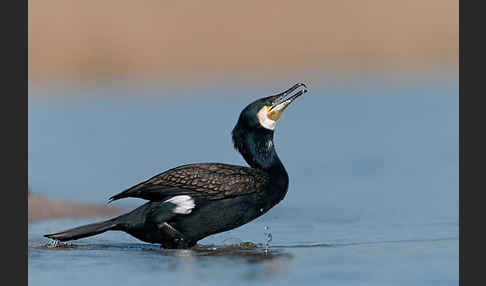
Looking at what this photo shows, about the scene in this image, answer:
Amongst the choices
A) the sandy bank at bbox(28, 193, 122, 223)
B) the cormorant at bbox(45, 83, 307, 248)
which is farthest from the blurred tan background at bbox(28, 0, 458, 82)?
the cormorant at bbox(45, 83, 307, 248)

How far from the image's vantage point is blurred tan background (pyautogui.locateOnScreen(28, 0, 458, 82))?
22.6m

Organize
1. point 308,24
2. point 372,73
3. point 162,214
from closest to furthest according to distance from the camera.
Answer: point 162,214 → point 372,73 → point 308,24

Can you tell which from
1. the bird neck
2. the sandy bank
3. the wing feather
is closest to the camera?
the wing feather

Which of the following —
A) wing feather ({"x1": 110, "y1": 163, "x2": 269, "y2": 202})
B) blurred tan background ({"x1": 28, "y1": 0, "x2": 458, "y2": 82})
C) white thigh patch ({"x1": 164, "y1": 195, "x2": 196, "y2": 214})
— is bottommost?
white thigh patch ({"x1": 164, "y1": 195, "x2": 196, "y2": 214})

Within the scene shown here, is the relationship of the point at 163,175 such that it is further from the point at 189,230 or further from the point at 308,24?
the point at 308,24

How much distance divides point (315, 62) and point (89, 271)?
44.3 ft

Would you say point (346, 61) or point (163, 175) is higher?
point (346, 61)

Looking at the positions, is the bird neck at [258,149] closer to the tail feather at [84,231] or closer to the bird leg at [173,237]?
the bird leg at [173,237]

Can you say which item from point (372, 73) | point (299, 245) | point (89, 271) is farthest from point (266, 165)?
point (372, 73)

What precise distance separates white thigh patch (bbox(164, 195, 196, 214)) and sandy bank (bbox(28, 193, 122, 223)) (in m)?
2.25

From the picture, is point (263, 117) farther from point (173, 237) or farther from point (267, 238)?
point (173, 237)

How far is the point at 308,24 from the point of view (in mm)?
24484

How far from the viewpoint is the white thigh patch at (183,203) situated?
10.5 m

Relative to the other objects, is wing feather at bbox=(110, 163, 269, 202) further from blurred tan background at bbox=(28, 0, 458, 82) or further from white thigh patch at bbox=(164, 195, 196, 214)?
blurred tan background at bbox=(28, 0, 458, 82)
